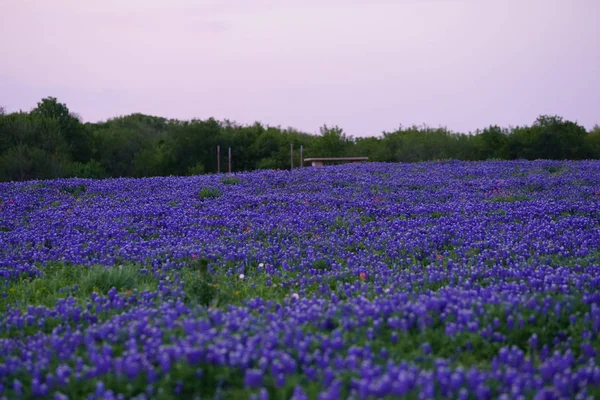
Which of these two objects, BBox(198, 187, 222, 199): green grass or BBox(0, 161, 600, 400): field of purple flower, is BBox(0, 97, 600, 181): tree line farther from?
BBox(0, 161, 600, 400): field of purple flower

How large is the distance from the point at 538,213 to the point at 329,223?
3785 millimetres

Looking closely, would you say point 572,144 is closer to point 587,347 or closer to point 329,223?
point 329,223

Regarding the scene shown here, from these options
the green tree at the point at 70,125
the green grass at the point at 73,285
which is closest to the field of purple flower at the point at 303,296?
the green grass at the point at 73,285

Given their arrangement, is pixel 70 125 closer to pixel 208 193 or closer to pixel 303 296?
pixel 208 193

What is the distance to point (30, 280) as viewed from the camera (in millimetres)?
7453

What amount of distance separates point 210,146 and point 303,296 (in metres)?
56.2

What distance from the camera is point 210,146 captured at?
61125 millimetres

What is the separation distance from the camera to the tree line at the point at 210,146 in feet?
132

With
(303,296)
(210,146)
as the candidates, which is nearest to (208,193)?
(303,296)

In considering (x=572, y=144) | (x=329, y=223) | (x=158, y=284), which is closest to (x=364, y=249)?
(x=329, y=223)

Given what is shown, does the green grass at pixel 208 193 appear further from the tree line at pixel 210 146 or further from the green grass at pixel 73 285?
the tree line at pixel 210 146

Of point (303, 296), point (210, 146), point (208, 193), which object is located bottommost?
point (303, 296)

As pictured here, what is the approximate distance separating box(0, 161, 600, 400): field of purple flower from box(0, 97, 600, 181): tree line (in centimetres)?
2613

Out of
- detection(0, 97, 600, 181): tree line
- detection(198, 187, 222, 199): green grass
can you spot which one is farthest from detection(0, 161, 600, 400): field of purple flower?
detection(0, 97, 600, 181): tree line
